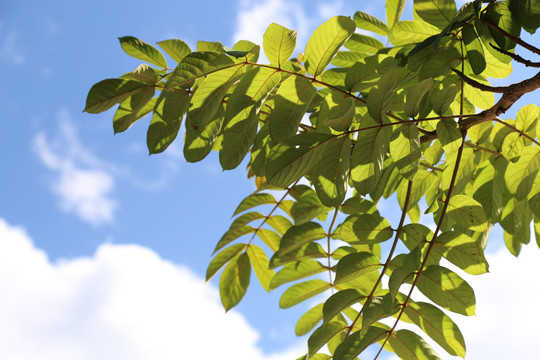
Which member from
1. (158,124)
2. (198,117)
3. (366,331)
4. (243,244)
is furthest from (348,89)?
(243,244)

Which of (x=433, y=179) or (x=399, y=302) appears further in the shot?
(x=433, y=179)

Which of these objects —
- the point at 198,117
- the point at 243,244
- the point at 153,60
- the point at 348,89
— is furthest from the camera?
the point at 243,244

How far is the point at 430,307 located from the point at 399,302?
0.09 meters

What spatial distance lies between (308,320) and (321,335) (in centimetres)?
23

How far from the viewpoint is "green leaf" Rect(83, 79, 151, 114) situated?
125cm

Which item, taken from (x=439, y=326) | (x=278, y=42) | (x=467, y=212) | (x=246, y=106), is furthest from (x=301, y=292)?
(x=278, y=42)

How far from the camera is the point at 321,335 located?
1.35 m

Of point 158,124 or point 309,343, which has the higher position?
point 158,124

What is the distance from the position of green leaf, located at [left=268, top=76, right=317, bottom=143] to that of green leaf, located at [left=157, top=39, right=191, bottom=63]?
359 millimetres

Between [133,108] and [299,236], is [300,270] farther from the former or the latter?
[133,108]

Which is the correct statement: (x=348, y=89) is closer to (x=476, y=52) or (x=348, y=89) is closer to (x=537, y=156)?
(x=476, y=52)

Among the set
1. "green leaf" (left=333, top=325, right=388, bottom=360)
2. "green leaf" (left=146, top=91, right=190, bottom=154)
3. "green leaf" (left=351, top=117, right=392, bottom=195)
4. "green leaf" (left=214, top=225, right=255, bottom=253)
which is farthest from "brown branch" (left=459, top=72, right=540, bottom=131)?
"green leaf" (left=214, top=225, right=255, bottom=253)

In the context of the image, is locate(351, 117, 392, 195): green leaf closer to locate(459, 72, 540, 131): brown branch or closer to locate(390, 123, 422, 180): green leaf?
locate(390, 123, 422, 180): green leaf

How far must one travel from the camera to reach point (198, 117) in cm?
118
